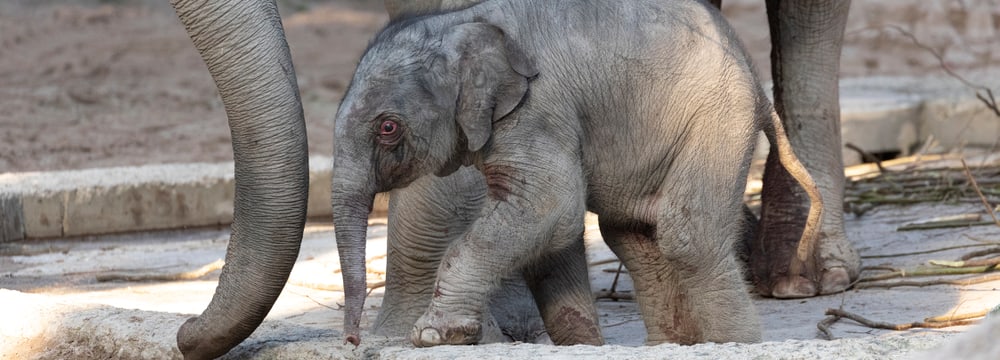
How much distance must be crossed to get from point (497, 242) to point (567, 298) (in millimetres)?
639

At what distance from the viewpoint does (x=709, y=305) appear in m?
4.09

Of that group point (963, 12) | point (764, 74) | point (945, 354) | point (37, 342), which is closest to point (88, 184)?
point (37, 342)

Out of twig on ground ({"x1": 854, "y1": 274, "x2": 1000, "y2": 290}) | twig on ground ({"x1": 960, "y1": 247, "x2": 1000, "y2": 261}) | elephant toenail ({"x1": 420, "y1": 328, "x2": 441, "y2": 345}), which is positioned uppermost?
elephant toenail ({"x1": 420, "y1": 328, "x2": 441, "y2": 345})

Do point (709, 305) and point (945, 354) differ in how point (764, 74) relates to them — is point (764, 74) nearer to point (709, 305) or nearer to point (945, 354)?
point (709, 305)

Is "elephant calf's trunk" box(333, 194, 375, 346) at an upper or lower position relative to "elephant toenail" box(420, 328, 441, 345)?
upper

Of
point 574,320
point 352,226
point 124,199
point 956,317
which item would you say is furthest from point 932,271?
point 124,199

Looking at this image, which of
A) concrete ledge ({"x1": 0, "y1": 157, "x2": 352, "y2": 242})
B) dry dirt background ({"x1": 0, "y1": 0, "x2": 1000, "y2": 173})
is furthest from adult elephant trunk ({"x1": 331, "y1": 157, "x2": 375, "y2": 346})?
dry dirt background ({"x1": 0, "y1": 0, "x2": 1000, "y2": 173})

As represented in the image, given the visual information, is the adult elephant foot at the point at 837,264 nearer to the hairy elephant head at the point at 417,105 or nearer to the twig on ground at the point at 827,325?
the twig on ground at the point at 827,325

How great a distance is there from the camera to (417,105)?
3645 millimetres

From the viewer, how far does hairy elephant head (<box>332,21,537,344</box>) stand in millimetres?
3627

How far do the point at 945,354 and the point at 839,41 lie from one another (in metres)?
3.70

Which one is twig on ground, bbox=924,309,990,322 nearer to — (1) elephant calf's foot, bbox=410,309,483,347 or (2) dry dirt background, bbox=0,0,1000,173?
(1) elephant calf's foot, bbox=410,309,483,347

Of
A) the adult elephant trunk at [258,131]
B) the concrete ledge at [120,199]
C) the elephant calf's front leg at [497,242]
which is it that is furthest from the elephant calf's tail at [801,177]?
the concrete ledge at [120,199]

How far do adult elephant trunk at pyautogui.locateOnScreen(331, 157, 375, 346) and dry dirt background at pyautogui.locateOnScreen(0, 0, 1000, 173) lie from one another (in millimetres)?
5473
